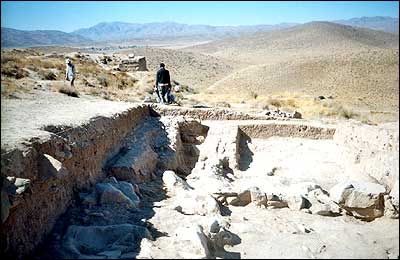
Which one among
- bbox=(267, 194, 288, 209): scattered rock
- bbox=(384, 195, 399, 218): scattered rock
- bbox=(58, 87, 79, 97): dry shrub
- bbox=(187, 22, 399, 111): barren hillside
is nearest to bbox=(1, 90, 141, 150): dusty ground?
bbox=(58, 87, 79, 97): dry shrub

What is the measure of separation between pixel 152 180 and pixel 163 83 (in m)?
5.05

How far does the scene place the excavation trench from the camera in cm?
483

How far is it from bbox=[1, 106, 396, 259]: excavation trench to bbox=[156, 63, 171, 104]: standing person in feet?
3.29

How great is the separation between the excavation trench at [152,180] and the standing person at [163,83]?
3.29 ft

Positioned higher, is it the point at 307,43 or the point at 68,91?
the point at 307,43

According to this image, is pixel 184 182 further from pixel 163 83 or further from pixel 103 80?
pixel 103 80

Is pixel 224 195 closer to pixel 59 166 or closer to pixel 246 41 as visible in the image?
pixel 59 166

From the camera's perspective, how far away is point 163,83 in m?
12.9

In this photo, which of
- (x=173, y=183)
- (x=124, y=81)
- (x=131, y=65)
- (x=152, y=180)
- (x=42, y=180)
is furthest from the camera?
(x=131, y=65)

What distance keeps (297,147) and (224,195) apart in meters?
4.34

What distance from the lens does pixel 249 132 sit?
465 inches

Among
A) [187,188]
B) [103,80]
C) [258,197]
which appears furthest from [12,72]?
[258,197]

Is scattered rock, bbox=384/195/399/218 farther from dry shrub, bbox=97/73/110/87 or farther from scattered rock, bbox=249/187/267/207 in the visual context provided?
dry shrub, bbox=97/73/110/87

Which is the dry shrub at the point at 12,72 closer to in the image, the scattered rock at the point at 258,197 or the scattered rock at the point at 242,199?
the scattered rock at the point at 242,199
